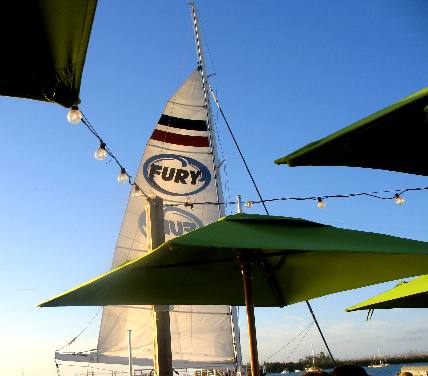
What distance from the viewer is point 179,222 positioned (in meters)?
15.3

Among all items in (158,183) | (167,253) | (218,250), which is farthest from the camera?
A: (158,183)

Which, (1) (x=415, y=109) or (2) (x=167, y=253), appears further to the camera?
(2) (x=167, y=253)

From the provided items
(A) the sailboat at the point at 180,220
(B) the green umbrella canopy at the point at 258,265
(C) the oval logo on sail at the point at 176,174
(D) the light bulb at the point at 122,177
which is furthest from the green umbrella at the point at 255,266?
(C) the oval logo on sail at the point at 176,174

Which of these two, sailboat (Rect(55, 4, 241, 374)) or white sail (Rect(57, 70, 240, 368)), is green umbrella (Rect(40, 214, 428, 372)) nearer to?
sailboat (Rect(55, 4, 241, 374))

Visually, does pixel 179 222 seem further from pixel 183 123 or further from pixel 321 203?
pixel 321 203

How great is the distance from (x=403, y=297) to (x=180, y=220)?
33.7 ft

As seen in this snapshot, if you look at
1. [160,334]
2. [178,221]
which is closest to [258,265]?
[160,334]

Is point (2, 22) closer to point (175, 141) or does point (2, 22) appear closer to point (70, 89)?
point (70, 89)

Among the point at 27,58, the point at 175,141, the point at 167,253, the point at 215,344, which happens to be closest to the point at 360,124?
the point at 167,253

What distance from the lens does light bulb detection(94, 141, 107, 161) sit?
6.80 metres

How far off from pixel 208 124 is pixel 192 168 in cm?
173

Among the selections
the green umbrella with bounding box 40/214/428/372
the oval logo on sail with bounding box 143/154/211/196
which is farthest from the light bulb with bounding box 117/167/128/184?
the oval logo on sail with bounding box 143/154/211/196

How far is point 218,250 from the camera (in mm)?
4551

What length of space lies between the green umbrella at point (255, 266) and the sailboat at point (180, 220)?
9.29 metres
